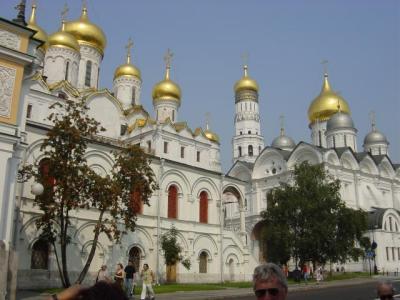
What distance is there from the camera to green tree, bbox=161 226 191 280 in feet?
91.6

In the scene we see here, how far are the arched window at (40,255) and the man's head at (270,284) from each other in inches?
906

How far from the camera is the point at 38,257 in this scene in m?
23.9

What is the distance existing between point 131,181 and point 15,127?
6328 mm

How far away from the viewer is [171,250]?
28.0 metres

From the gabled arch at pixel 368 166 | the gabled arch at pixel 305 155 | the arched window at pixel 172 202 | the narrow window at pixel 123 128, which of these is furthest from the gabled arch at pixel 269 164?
the arched window at pixel 172 202

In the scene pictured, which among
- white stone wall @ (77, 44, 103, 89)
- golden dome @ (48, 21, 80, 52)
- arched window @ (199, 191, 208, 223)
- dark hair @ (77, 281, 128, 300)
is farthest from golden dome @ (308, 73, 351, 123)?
dark hair @ (77, 281, 128, 300)

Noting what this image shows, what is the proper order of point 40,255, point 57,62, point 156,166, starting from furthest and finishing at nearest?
point 57,62 < point 156,166 < point 40,255

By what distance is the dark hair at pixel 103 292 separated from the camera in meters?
2.00

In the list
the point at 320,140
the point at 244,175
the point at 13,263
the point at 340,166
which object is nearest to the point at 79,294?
the point at 13,263

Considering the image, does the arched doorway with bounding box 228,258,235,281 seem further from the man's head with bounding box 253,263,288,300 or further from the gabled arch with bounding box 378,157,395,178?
the man's head with bounding box 253,263,288,300

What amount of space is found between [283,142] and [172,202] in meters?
30.1

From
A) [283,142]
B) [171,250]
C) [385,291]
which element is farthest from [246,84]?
[385,291]

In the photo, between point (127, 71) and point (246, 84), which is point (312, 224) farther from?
point (246, 84)

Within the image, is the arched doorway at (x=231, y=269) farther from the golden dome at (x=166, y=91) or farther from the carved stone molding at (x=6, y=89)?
the carved stone molding at (x=6, y=89)
